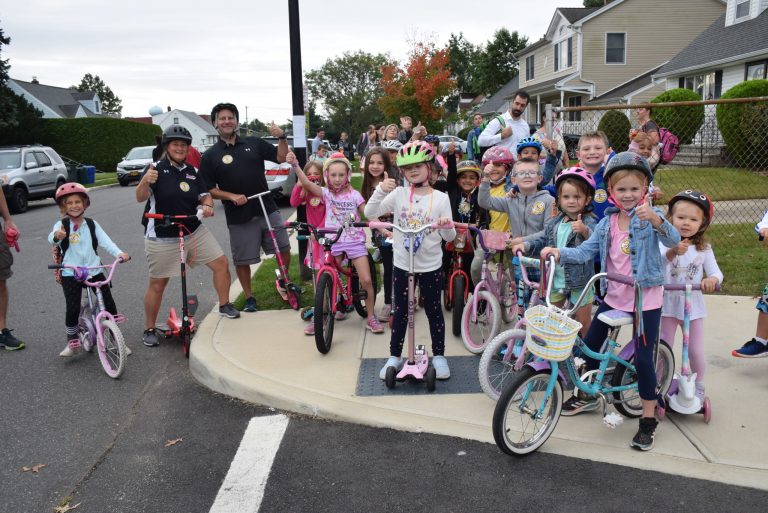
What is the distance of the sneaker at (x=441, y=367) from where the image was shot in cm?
458

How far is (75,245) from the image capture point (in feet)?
17.4

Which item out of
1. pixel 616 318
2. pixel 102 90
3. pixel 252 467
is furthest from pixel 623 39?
pixel 102 90

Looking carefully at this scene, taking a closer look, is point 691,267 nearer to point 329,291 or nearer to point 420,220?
point 420,220

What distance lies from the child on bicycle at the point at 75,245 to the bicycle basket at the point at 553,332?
12.0 feet

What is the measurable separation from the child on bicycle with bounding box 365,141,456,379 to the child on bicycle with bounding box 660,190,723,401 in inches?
56.9

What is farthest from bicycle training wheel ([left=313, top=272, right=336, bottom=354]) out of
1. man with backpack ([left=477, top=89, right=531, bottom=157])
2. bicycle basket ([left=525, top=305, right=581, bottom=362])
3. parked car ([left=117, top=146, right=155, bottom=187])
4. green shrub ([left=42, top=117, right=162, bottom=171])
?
green shrub ([left=42, top=117, right=162, bottom=171])

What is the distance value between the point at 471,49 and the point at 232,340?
9127 cm

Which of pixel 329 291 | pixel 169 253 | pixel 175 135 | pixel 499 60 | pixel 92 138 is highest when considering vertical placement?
pixel 499 60

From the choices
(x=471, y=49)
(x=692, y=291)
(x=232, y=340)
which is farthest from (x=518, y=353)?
(x=471, y=49)

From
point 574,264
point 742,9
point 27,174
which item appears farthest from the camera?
point 742,9

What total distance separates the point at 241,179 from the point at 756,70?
21.0 meters

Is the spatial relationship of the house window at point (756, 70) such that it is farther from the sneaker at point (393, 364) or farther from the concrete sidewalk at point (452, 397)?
the sneaker at point (393, 364)

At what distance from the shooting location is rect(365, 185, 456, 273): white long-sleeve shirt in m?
4.44

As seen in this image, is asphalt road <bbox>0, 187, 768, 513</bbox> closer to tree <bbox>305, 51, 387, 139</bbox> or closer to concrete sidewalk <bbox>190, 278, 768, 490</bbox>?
concrete sidewalk <bbox>190, 278, 768, 490</bbox>
